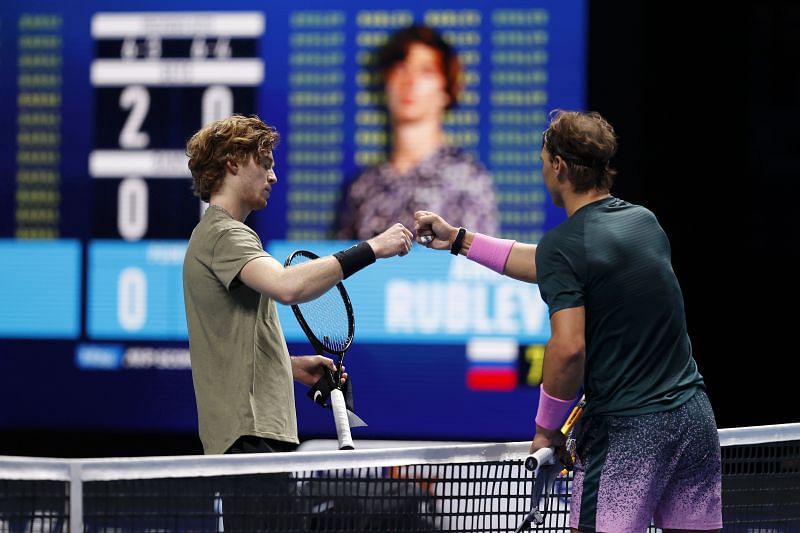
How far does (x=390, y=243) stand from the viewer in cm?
305

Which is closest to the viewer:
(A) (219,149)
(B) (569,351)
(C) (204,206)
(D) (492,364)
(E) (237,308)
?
(B) (569,351)

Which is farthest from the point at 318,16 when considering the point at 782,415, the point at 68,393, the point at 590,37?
the point at 782,415

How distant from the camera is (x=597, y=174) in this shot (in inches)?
109

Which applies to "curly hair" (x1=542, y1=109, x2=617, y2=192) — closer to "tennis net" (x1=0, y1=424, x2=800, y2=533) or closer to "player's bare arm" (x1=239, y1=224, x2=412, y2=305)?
"player's bare arm" (x1=239, y1=224, x2=412, y2=305)

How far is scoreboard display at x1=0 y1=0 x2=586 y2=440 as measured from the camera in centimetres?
691

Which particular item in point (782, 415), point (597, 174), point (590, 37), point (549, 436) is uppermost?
point (590, 37)

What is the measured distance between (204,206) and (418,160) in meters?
1.32

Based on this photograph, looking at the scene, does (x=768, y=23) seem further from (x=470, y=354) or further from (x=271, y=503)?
(x=271, y=503)

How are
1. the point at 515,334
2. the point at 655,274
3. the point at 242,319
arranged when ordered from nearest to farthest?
the point at 655,274
the point at 242,319
the point at 515,334

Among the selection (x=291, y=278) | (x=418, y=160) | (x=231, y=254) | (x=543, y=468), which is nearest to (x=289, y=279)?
(x=291, y=278)

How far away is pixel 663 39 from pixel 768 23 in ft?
2.44

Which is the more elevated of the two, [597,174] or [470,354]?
[597,174]

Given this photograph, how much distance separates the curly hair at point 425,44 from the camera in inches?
273

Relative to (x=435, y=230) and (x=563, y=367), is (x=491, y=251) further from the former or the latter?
(x=563, y=367)
